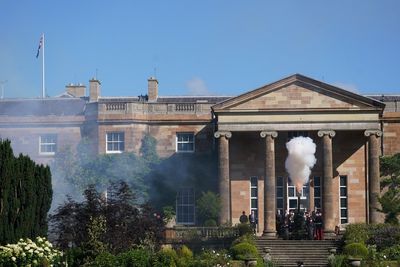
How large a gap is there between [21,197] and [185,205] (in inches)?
915

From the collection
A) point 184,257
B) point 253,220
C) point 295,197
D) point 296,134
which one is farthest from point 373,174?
point 184,257

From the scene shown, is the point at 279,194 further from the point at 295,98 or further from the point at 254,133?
the point at 295,98

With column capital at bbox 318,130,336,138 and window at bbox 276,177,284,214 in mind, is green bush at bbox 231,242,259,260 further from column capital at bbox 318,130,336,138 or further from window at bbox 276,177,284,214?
window at bbox 276,177,284,214

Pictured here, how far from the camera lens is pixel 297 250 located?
160 ft

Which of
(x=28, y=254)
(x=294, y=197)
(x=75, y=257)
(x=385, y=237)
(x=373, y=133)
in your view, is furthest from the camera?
(x=294, y=197)

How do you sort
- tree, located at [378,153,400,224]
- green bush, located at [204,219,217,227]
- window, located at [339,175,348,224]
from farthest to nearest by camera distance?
window, located at [339,175,348,224] → tree, located at [378,153,400,224] → green bush, located at [204,219,217,227]

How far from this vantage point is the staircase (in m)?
47.2

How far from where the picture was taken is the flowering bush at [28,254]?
1417 inches

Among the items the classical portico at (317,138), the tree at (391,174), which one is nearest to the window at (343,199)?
the classical portico at (317,138)

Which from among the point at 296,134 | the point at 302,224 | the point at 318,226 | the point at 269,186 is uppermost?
the point at 296,134

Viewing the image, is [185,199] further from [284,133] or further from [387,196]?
[387,196]

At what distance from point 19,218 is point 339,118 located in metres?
23.2

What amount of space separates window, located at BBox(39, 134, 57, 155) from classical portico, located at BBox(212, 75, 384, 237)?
424 inches

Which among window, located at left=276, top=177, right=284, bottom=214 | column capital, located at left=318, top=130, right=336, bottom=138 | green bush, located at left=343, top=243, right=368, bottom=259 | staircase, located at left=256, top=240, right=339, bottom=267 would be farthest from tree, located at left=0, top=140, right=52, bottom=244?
window, located at left=276, top=177, right=284, bottom=214
